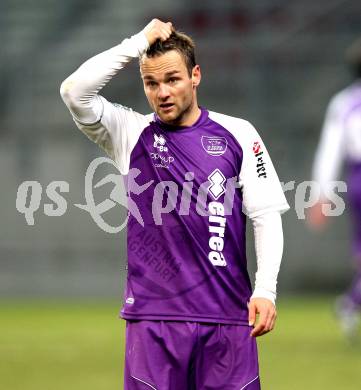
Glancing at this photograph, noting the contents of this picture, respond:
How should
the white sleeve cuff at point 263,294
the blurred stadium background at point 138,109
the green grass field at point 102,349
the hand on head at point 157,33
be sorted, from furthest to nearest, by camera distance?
the blurred stadium background at point 138,109
the green grass field at point 102,349
the hand on head at point 157,33
the white sleeve cuff at point 263,294

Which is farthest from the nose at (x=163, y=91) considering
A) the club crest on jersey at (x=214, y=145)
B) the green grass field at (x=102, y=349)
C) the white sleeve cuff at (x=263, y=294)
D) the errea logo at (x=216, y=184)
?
the green grass field at (x=102, y=349)

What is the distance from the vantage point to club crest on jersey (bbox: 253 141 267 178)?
192 inches

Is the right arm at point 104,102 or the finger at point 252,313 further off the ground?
the right arm at point 104,102

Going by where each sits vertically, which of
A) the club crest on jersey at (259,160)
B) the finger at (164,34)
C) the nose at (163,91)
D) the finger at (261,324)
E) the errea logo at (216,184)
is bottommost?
the finger at (261,324)

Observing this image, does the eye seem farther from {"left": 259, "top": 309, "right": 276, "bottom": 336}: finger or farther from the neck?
{"left": 259, "top": 309, "right": 276, "bottom": 336}: finger

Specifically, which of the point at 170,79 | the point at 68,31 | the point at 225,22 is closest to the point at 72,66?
the point at 68,31

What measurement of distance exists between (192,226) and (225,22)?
11.0 meters

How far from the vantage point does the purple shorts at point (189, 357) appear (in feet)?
15.6

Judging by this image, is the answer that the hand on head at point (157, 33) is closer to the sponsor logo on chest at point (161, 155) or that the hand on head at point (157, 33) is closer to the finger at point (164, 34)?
the finger at point (164, 34)

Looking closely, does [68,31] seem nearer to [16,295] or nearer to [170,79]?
[16,295]

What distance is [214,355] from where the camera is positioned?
479 cm

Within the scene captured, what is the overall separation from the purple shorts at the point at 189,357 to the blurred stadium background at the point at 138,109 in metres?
9.04

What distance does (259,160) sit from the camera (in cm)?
489

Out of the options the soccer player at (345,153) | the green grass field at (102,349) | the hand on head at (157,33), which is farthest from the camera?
the soccer player at (345,153)
